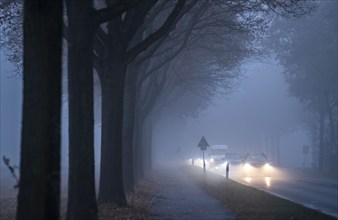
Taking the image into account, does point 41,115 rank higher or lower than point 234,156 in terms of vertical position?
lower

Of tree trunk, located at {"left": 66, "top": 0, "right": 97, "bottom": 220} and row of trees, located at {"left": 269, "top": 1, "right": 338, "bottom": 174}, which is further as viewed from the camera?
row of trees, located at {"left": 269, "top": 1, "right": 338, "bottom": 174}

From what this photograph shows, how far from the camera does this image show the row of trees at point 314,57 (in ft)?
137

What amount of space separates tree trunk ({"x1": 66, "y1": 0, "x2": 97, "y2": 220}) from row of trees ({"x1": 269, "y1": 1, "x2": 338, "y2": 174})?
3113cm

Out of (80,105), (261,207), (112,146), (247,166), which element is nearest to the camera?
(80,105)

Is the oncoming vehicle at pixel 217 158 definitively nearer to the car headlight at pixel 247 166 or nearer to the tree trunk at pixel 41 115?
the car headlight at pixel 247 166

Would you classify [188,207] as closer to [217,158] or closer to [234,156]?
[234,156]

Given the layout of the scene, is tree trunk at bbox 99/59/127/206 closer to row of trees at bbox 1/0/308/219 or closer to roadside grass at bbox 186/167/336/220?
row of trees at bbox 1/0/308/219

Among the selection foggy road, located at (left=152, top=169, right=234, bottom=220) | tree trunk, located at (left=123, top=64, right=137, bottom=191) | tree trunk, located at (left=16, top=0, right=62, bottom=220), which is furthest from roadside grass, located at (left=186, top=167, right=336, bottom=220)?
tree trunk, located at (left=16, top=0, right=62, bottom=220)

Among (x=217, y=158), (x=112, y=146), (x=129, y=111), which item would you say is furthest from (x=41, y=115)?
(x=217, y=158)

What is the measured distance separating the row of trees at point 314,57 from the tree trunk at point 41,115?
35.4m

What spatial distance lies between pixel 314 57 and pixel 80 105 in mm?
34791

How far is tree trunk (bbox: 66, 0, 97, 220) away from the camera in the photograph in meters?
11.3

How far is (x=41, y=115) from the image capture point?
6898 mm

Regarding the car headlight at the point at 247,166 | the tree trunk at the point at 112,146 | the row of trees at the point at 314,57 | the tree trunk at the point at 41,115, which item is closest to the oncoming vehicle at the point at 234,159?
the car headlight at the point at 247,166
